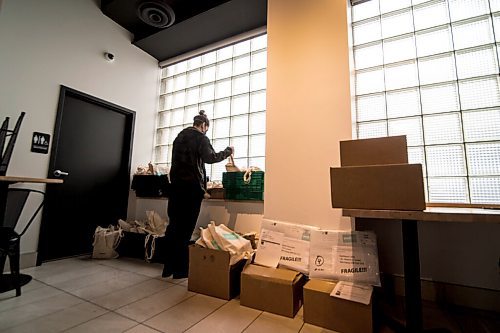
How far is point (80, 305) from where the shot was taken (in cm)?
144

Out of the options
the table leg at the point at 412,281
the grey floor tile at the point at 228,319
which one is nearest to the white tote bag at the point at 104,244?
the grey floor tile at the point at 228,319

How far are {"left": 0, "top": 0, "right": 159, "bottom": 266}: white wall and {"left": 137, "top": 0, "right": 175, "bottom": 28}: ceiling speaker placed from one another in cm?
76

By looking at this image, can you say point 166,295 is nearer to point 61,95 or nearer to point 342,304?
point 342,304

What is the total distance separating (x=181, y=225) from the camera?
195cm

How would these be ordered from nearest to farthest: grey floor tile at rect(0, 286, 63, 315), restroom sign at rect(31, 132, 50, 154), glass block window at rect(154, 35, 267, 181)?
grey floor tile at rect(0, 286, 63, 315) → restroom sign at rect(31, 132, 50, 154) → glass block window at rect(154, 35, 267, 181)

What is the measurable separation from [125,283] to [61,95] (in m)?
2.03

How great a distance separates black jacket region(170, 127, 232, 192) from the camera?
199cm

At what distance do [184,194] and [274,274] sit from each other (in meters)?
0.99

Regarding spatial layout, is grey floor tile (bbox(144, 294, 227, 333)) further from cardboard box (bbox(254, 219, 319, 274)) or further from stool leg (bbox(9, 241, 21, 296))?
stool leg (bbox(9, 241, 21, 296))

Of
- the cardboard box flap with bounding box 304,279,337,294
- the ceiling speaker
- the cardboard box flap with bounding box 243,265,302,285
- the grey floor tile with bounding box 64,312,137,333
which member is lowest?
the grey floor tile with bounding box 64,312,137,333

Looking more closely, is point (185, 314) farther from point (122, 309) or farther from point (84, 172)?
point (84, 172)

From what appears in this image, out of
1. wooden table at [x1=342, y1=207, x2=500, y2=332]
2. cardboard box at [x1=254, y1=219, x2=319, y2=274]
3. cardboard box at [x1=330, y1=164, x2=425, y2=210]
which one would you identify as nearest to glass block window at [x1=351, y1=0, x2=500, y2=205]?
wooden table at [x1=342, y1=207, x2=500, y2=332]

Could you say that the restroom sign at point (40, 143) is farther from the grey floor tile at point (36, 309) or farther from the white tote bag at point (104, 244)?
the grey floor tile at point (36, 309)

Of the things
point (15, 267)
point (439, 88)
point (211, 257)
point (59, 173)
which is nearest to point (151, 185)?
point (59, 173)
